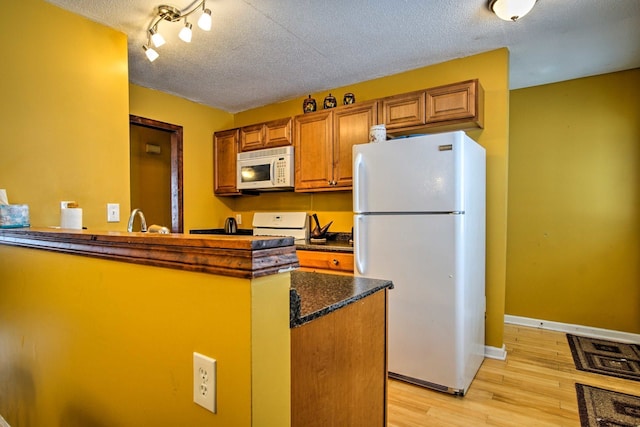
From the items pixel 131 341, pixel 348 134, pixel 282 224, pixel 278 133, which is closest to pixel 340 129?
pixel 348 134

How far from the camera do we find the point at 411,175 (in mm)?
2209

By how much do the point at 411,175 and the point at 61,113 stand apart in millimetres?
2086

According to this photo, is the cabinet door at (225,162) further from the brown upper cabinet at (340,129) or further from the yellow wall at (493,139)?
the yellow wall at (493,139)

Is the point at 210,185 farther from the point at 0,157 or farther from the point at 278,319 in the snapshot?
the point at 278,319

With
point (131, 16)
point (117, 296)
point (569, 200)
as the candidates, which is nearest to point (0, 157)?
point (131, 16)

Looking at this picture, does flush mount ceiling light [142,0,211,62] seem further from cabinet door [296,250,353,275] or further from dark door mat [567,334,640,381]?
dark door mat [567,334,640,381]

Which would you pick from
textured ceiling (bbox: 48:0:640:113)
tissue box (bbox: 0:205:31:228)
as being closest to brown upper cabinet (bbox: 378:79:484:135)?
textured ceiling (bbox: 48:0:640:113)

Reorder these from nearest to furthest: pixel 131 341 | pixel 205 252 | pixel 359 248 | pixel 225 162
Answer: pixel 205 252 → pixel 131 341 → pixel 359 248 → pixel 225 162

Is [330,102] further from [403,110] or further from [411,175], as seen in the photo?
[411,175]

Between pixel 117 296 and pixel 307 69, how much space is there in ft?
8.24

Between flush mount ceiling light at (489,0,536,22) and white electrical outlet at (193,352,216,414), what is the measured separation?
2.28 meters

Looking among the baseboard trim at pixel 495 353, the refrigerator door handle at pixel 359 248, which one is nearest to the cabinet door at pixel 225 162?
the refrigerator door handle at pixel 359 248

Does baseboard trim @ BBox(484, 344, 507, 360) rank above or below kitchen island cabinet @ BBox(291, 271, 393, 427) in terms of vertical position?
below

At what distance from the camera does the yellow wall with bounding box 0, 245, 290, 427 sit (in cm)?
66
